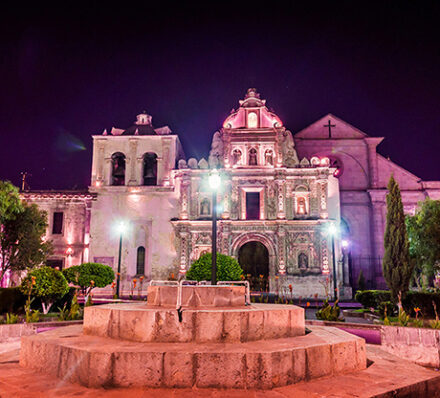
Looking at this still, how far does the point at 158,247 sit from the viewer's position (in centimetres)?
2695

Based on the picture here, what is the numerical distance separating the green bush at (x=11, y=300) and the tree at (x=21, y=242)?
955cm

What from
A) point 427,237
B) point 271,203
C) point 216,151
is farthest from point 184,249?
point 427,237

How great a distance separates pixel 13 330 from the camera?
835cm

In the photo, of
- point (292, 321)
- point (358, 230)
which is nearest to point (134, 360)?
point (292, 321)

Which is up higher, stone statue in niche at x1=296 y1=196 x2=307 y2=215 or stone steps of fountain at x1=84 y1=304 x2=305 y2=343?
stone statue in niche at x1=296 y1=196 x2=307 y2=215

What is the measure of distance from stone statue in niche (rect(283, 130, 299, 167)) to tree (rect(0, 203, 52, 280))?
16.5 m

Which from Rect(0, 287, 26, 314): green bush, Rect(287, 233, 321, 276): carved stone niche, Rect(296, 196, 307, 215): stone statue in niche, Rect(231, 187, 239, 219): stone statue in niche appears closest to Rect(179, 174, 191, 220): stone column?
Rect(231, 187, 239, 219): stone statue in niche

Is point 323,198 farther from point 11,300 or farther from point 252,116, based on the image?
point 11,300

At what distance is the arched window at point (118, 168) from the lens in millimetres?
29188

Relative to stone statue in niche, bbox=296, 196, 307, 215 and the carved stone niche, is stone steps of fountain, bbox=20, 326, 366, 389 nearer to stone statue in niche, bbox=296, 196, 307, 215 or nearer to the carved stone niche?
the carved stone niche

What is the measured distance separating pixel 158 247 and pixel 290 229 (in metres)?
9.13

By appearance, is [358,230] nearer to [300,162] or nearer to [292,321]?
[300,162]

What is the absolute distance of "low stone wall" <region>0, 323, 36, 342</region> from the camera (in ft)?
27.1

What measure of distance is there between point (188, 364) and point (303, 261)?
70.9 feet
